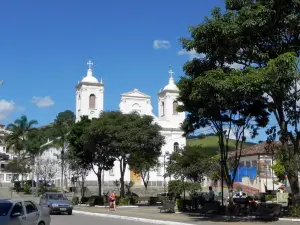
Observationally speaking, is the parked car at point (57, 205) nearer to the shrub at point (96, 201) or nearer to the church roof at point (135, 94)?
the shrub at point (96, 201)

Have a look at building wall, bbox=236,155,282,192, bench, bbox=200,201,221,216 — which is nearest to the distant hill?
building wall, bbox=236,155,282,192

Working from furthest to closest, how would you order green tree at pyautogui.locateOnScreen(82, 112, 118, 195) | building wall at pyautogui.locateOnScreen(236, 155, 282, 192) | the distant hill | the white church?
the white church < the distant hill < building wall at pyautogui.locateOnScreen(236, 155, 282, 192) < green tree at pyautogui.locateOnScreen(82, 112, 118, 195)

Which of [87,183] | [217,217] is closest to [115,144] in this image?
[217,217]

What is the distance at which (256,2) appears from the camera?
20.7m

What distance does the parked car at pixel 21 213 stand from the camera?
40.9ft

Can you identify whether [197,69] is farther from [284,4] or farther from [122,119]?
[122,119]

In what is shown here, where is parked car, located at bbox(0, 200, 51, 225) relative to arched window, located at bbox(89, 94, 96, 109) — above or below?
below

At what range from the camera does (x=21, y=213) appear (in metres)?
13.2

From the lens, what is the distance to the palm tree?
256 feet

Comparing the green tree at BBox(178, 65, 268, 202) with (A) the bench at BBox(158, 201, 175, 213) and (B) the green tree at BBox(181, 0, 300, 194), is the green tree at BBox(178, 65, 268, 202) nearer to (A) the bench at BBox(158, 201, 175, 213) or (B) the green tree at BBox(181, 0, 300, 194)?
(B) the green tree at BBox(181, 0, 300, 194)

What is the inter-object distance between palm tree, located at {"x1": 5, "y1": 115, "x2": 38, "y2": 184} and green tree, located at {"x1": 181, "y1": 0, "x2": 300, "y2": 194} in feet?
201

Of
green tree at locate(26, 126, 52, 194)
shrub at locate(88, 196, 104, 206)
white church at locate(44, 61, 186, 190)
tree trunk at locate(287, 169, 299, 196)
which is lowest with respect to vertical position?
shrub at locate(88, 196, 104, 206)

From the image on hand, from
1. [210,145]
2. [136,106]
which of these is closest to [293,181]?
[136,106]

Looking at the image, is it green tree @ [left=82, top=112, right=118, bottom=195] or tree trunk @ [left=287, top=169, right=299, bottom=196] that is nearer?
tree trunk @ [left=287, top=169, right=299, bottom=196]
